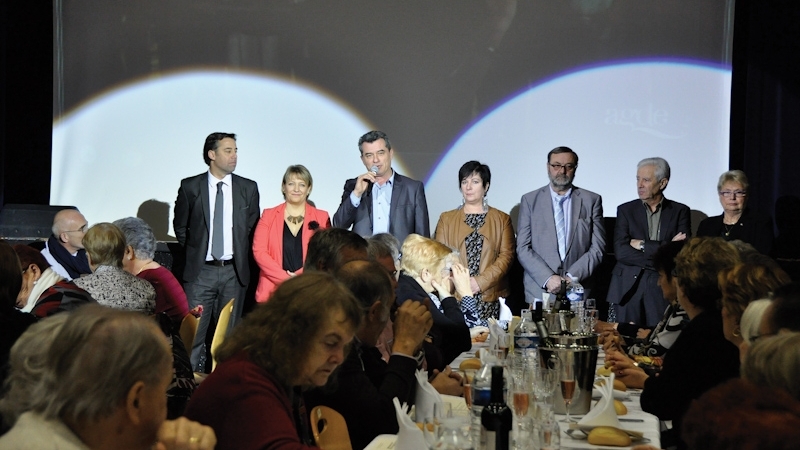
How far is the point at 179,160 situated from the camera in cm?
786

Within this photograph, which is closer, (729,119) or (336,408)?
(336,408)

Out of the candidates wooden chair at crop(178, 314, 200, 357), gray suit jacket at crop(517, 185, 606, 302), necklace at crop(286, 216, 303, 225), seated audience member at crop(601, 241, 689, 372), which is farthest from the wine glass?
necklace at crop(286, 216, 303, 225)

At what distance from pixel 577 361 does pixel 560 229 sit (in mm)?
3885

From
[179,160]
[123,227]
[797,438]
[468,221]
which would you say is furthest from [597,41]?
[797,438]

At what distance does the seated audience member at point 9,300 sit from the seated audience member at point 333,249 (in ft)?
3.82

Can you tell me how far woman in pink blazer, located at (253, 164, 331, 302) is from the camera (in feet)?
21.9

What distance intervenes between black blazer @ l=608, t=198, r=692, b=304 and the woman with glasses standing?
0.28 meters

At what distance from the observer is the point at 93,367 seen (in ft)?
4.98

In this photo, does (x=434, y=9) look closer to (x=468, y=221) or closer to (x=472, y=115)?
(x=472, y=115)

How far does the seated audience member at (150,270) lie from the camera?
14.6ft

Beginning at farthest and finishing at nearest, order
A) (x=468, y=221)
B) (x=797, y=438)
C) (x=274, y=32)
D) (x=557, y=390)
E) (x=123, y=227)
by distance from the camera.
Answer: (x=274, y=32)
(x=468, y=221)
(x=123, y=227)
(x=557, y=390)
(x=797, y=438)

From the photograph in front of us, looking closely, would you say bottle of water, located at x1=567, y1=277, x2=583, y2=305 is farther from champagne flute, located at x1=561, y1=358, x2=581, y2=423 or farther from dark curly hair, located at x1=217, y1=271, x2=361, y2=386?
dark curly hair, located at x1=217, y1=271, x2=361, y2=386

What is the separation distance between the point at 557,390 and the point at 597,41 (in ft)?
16.9

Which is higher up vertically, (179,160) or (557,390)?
(179,160)
